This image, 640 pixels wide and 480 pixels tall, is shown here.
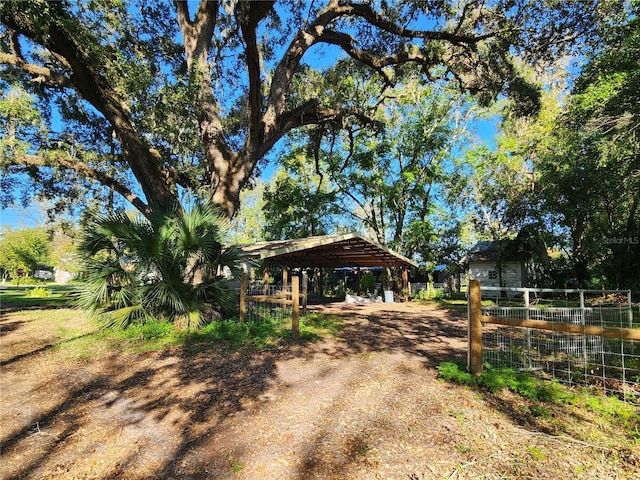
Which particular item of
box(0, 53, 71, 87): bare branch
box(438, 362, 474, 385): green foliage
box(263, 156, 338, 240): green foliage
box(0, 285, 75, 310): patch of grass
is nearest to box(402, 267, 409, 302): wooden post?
box(263, 156, 338, 240): green foliage

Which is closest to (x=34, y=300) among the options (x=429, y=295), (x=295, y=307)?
(x=295, y=307)

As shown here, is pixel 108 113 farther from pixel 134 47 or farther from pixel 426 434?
pixel 426 434

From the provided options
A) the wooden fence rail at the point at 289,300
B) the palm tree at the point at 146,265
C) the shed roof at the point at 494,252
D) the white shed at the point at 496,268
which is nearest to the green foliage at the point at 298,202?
the shed roof at the point at 494,252

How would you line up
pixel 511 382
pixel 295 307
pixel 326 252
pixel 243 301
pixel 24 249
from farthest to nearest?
pixel 24 249
pixel 326 252
pixel 243 301
pixel 295 307
pixel 511 382

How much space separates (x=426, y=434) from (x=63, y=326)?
8922 mm

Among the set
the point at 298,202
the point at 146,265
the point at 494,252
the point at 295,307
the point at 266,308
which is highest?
the point at 298,202

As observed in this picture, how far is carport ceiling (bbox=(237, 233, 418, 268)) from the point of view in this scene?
11.5 m

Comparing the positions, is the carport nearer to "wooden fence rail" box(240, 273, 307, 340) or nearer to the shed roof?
"wooden fence rail" box(240, 273, 307, 340)

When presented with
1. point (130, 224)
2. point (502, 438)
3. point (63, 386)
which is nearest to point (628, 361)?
point (502, 438)

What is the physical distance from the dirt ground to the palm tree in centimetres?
178

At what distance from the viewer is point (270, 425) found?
3.41m

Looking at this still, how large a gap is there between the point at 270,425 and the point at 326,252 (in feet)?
38.8

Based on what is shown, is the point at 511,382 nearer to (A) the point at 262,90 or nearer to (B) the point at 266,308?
(B) the point at 266,308

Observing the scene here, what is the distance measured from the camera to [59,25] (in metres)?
6.79
